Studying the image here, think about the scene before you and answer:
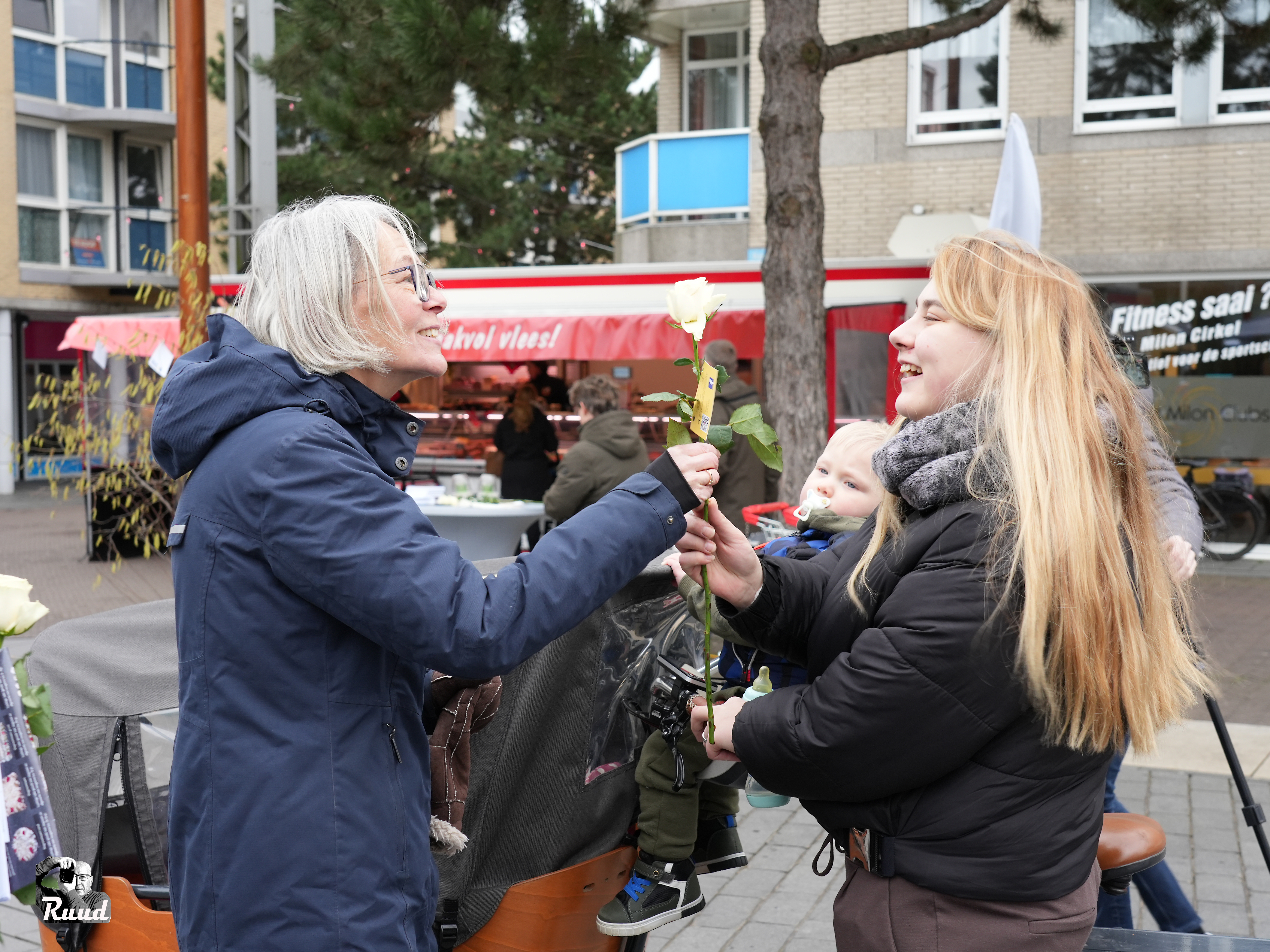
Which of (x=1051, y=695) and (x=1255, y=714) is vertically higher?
(x=1051, y=695)

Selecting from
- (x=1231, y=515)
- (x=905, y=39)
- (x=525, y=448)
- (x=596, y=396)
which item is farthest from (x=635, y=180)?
(x=905, y=39)

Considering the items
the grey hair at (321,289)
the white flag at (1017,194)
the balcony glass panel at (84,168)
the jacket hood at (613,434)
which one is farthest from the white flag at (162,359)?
the balcony glass panel at (84,168)

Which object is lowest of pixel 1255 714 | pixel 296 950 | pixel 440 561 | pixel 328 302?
pixel 1255 714

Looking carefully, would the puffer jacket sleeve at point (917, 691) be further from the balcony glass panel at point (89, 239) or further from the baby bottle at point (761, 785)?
the balcony glass panel at point (89, 239)

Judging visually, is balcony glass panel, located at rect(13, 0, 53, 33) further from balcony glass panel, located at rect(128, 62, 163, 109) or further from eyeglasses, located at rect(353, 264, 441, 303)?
eyeglasses, located at rect(353, 264, 441, 303)

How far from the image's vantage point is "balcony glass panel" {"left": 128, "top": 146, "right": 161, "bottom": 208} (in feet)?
82.5

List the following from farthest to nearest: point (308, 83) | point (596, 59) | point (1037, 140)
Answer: point (1037, 140) < point (308, 83) < point (596, 59)

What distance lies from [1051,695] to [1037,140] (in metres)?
12.9

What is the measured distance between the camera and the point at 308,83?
934 cm

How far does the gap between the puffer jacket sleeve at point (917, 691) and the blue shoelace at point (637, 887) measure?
695 mm

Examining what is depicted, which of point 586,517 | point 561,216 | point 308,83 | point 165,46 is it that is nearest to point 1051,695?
point 586,517

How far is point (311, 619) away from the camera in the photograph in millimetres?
1667

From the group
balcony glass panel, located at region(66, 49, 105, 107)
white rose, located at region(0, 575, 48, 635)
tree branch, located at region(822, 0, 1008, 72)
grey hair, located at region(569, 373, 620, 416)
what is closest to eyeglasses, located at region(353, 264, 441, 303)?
white rose, located at region(0, 575, 48, 635)

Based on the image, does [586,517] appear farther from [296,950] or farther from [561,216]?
[561,216]
